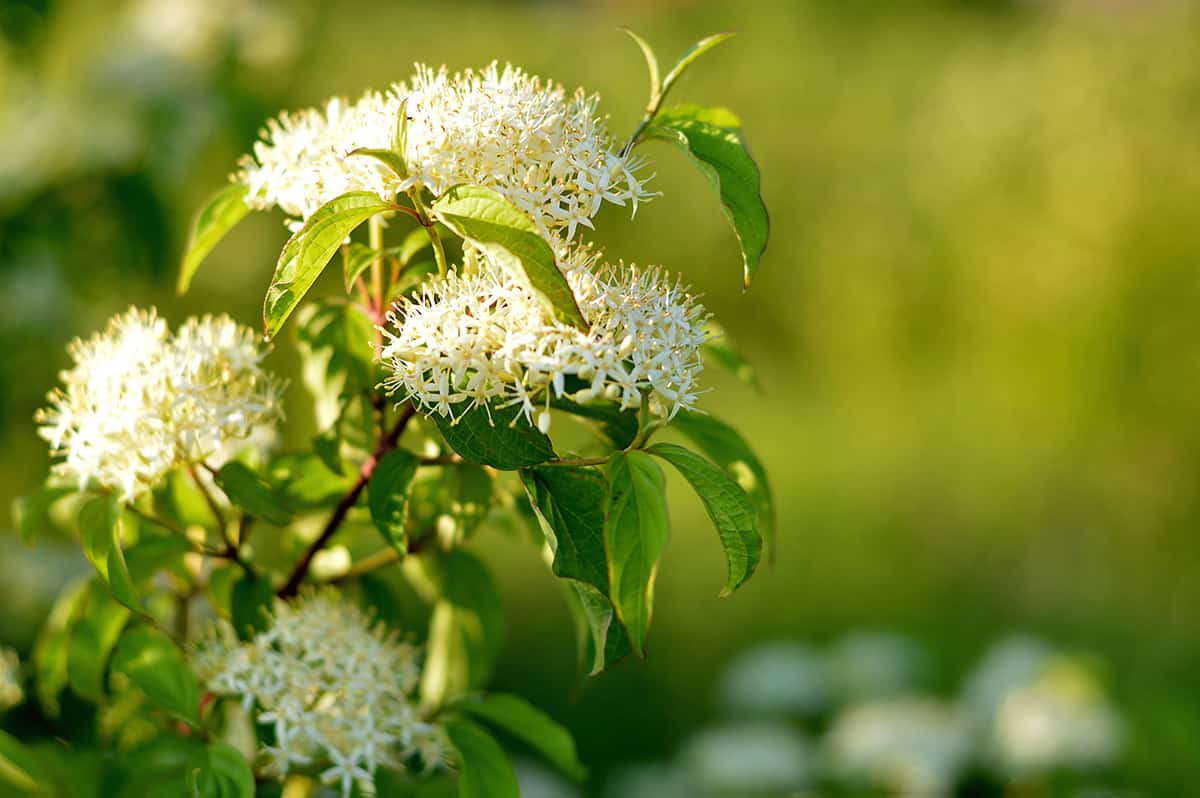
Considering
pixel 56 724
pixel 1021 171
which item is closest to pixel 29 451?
pixel 56 724

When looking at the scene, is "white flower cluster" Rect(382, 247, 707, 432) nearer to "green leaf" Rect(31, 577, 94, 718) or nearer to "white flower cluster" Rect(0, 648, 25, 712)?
"green leaf" Rect(31, 577, 94, 718)

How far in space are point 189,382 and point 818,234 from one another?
490cm

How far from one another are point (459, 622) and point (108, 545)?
30 cm

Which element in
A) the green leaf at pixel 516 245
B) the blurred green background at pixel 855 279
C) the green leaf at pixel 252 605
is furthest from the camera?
the blurred green background at pixel 855 279

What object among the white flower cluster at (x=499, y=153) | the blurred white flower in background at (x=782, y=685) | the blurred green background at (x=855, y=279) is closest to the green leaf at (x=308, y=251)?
the white flower cluster at (x=499, y=153)

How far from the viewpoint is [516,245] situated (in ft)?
2.01

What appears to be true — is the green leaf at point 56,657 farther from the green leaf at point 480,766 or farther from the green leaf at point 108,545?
the green leaf at point 480,766

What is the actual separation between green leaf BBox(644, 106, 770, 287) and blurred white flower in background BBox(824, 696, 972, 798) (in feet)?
4.48

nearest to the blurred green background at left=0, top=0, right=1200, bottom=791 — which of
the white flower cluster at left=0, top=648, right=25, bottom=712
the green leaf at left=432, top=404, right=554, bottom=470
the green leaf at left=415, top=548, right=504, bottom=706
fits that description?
the white flower cluster at left=0, top=648, right=25, bottom=712

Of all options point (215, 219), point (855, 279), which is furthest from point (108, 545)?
point (855, 279)

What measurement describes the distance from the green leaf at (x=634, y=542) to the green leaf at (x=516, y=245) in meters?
0.10

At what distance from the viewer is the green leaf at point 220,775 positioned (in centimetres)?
75

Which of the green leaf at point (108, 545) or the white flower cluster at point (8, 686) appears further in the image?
the white flower cluster at point (8, 686)

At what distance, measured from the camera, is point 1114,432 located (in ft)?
13.4
